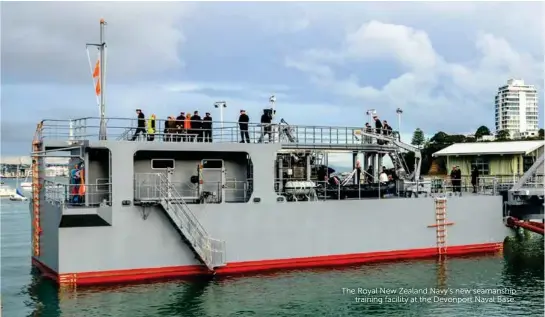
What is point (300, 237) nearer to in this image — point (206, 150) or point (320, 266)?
point (320, 266)

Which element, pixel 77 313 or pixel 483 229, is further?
pixel 483 229

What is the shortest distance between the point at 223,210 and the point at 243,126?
3.84 meters

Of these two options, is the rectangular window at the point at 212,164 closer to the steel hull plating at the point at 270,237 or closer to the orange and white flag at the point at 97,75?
the steel hull plating at the point at 270,237

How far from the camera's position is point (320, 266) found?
949 inches

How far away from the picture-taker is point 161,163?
23062 millimetres

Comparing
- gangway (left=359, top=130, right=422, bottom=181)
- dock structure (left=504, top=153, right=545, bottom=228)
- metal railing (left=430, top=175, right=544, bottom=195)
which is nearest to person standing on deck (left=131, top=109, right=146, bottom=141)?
gangway (left=359, top=130, right=422, bottom=181)

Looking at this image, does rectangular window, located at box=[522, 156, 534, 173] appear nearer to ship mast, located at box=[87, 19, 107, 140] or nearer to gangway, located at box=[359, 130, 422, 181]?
gangway, located at box=[359, 130, 422, 181]

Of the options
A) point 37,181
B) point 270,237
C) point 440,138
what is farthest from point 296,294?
point 440,138

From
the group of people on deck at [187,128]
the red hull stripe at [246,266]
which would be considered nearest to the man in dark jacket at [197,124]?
the group of people on deck at [187,128]

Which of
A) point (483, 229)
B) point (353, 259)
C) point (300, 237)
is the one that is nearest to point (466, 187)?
point (483, 229)

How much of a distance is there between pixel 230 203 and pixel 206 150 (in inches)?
86.9

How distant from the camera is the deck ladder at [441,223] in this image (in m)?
26.5

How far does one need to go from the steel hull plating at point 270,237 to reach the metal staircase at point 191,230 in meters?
0.38

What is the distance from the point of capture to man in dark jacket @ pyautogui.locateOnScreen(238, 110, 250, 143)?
79.3ft
